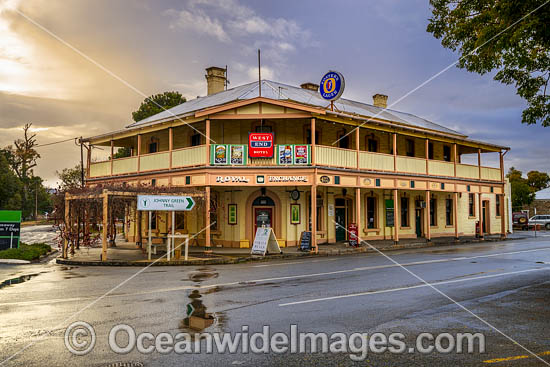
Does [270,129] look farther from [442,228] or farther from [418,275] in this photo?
[442,228]

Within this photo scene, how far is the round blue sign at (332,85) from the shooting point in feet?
71.1

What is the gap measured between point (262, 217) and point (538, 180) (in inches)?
3245

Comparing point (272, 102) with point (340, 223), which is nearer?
point (272, 102)

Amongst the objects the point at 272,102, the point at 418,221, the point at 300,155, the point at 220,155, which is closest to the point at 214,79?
the point at 272,102

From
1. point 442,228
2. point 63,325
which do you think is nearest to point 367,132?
point 442,228

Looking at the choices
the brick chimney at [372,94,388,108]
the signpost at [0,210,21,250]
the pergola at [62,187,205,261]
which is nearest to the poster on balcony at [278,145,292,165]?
the pergola at [62,187,205,261]

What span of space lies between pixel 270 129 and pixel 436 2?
12086mm

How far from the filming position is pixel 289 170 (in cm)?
2048

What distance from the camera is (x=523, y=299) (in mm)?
9016

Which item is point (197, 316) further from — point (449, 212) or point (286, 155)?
point (449, 212)

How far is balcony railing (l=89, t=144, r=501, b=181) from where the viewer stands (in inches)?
808

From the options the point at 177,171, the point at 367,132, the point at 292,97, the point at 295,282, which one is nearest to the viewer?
the point at 295,282

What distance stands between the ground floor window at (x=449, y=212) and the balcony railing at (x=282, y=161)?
3.66 m

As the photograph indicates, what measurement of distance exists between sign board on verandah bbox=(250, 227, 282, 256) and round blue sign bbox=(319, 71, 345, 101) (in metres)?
7.82
